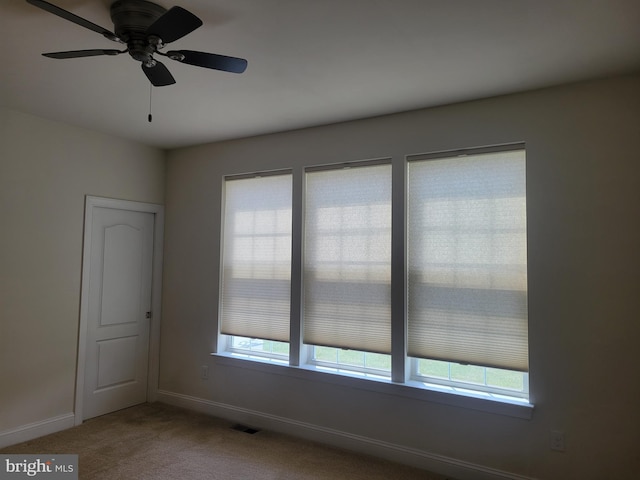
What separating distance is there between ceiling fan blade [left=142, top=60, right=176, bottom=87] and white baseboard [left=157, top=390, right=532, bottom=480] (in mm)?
2916

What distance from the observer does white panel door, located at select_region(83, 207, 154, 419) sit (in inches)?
154

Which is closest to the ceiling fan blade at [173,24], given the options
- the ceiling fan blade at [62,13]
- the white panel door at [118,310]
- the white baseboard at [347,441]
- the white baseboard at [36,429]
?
the ceiling fan blade at [62,13]

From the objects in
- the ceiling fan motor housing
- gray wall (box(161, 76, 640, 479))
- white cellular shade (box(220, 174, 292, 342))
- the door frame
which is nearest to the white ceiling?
the ceiling fan motor housing

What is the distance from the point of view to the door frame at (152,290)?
374cm

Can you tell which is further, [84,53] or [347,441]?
[347,441]

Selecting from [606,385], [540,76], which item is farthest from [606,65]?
[606,385]

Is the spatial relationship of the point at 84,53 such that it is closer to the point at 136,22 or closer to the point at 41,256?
the point at 136,22

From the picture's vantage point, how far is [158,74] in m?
2.15

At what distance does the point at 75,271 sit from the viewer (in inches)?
147

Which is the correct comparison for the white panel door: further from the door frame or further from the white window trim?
the white window trim

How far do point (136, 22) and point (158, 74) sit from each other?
0.28m

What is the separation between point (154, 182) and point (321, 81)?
8.56 ft

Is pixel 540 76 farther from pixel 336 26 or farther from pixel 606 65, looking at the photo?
pixel 336 26

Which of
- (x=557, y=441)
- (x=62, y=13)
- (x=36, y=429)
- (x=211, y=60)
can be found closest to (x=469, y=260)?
(x=557, y=441)
